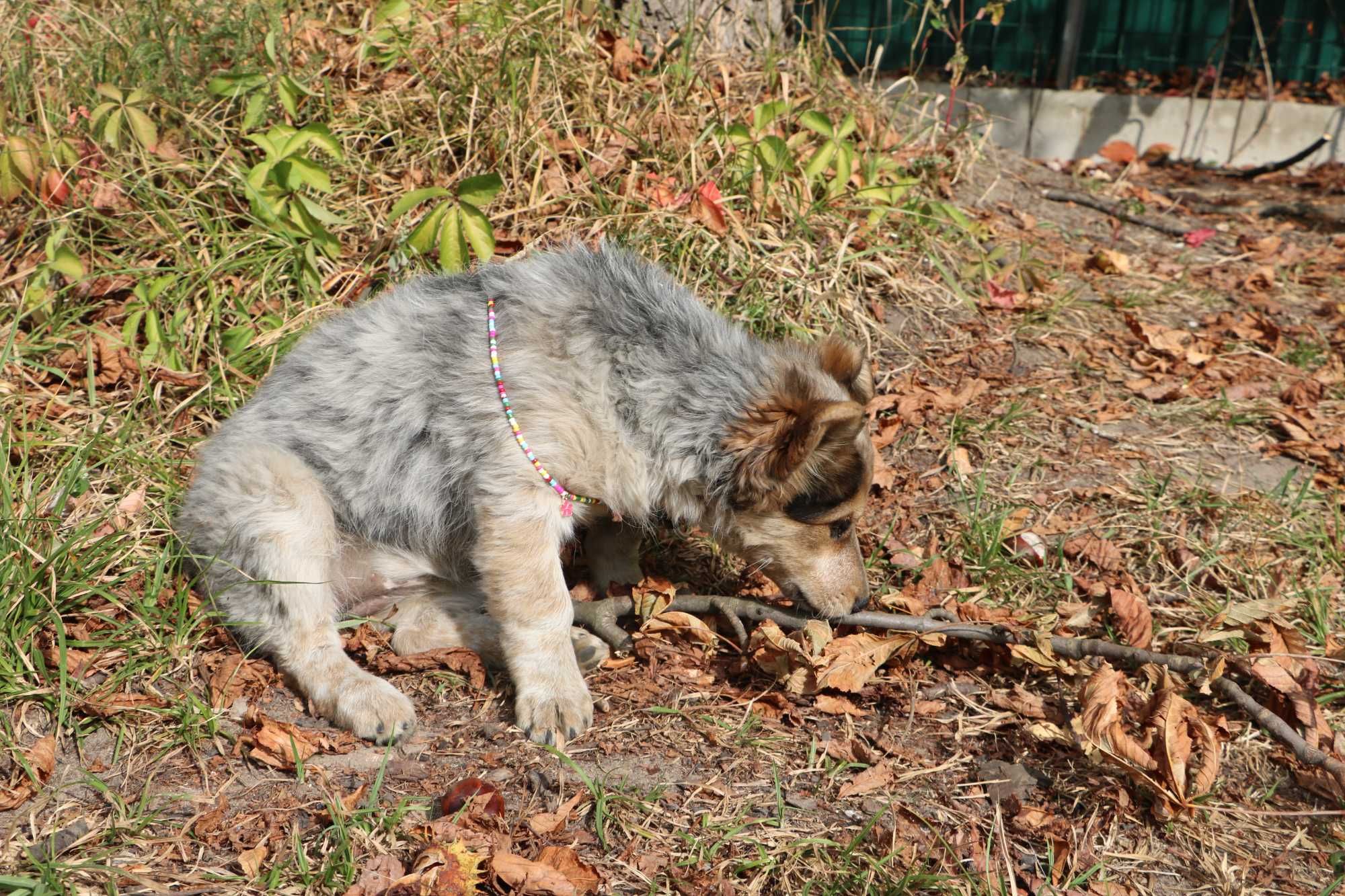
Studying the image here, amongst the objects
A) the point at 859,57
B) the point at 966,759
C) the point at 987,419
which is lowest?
the point at 966,759

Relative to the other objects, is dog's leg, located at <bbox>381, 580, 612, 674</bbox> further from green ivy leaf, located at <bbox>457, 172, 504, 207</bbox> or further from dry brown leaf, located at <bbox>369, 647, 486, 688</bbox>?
green ivy leaf, located at <bbox>457, 172, 504, 207</bbox>

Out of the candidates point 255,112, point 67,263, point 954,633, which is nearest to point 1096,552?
point 954,633

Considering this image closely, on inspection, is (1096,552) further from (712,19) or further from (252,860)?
(712,19)

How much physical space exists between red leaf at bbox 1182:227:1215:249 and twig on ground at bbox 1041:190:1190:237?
Answer: 0.15ft

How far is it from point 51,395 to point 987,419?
382 centimetres

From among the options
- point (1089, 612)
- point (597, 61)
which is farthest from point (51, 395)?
point (1089, 612)

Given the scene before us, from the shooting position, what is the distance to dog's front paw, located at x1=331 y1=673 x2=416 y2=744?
314 centimetres

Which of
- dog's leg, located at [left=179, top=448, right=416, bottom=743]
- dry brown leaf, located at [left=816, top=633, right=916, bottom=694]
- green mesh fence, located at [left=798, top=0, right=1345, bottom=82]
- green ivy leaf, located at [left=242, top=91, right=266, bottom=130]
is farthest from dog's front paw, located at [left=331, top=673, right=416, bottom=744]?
green mesh fence, located at [left=798, top=0, right=1345, bottom=82]

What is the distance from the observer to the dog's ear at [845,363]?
360 cm

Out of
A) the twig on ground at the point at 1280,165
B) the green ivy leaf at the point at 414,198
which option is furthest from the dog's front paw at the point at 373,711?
the twig on ground at the point at 1280,165

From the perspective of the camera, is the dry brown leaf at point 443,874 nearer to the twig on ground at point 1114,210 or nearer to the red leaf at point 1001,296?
the red leaf at point 1001,296

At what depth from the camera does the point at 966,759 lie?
3119mm

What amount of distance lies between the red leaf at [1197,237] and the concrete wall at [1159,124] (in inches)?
81.4

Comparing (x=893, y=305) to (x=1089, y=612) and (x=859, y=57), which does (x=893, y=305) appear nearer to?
(x=1089, y=612)
